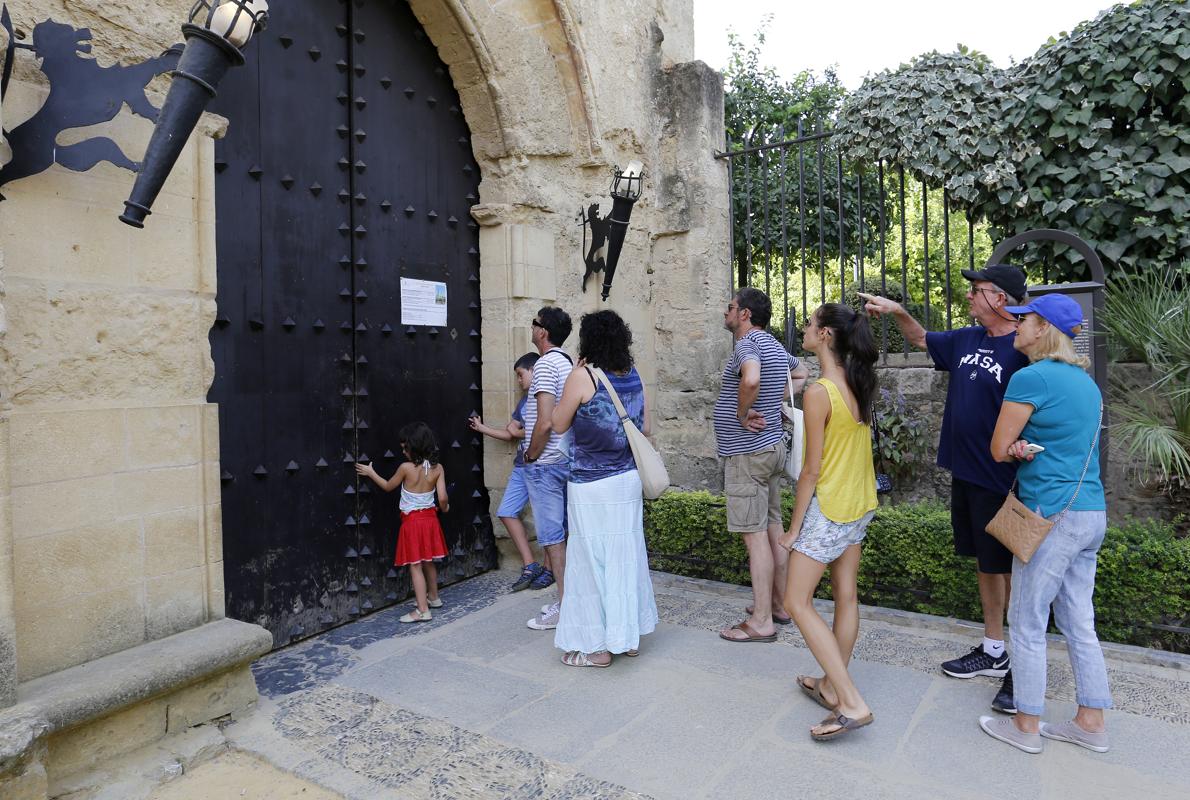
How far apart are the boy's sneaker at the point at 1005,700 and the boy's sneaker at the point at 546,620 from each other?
6.92 ft

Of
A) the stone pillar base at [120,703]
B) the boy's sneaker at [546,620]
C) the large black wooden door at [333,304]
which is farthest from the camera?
the boy's sneaker at [546,620]

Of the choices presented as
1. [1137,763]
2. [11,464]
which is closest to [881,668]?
[1137,763]

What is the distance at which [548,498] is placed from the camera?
4.65m

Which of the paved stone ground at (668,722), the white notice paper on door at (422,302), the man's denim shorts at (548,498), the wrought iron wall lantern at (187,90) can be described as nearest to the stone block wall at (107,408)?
the wrought iron wall lantern at (187,90)

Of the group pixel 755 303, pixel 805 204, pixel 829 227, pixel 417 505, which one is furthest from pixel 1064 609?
pixel 829 227

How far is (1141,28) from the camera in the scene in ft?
16.0

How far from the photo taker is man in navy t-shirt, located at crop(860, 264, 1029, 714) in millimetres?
3205

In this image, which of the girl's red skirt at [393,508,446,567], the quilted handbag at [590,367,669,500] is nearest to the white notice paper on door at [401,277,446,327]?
the girl's red skirt at [393,508,446,567]

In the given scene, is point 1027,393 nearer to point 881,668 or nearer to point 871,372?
point 871,372

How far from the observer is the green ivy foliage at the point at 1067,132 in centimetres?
484

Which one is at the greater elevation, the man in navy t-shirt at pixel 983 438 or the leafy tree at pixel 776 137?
the leafy tree at pixel 776 137

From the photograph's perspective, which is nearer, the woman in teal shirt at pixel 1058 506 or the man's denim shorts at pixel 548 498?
the woman in teal shirt at pixel 1058 506

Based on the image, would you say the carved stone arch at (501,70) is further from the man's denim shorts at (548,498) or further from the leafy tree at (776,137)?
the leafy tree at (776,137)

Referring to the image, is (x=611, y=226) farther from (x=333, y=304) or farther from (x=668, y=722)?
(x=668, y=722)
